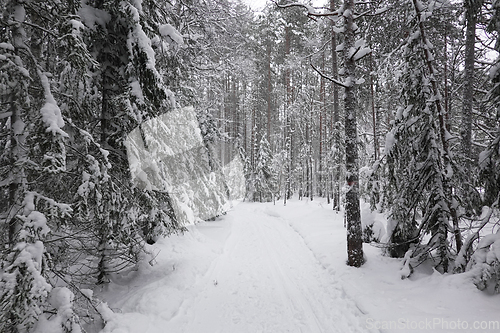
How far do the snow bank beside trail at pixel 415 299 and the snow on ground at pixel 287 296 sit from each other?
0.02 metres

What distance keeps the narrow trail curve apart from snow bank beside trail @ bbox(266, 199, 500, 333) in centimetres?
36

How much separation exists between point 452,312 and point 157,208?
21.7ft

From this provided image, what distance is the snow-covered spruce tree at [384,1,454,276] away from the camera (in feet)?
21.1

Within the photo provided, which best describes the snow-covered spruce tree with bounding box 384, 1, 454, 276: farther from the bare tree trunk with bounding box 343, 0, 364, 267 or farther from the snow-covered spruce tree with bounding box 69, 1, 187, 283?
the snow-covered spruce tree with bounding box 69, 1, 187, 283

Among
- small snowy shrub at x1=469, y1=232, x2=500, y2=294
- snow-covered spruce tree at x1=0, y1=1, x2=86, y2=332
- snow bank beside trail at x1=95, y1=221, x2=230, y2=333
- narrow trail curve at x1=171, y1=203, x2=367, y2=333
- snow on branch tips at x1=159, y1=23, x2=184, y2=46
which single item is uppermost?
snow on branch tips at x1=159, y1=23, x2=184, y2=46

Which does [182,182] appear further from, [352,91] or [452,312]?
[452,312]

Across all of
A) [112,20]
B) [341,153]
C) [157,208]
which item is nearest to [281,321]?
[157,208]

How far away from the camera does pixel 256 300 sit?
6.19 m

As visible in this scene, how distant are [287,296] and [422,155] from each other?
5119mm

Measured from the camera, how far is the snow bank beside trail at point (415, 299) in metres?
4.50

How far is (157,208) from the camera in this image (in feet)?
21.0

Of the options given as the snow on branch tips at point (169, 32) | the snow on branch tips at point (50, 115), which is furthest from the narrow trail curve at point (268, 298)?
the snow on branch tips at point (169, 32)

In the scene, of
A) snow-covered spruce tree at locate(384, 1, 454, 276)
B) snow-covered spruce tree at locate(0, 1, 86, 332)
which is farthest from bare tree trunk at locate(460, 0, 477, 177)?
snow-covered spruce tree at locate(0, 1, 86, 332)

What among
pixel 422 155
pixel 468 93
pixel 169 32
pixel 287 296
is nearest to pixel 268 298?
pixel 287 296
